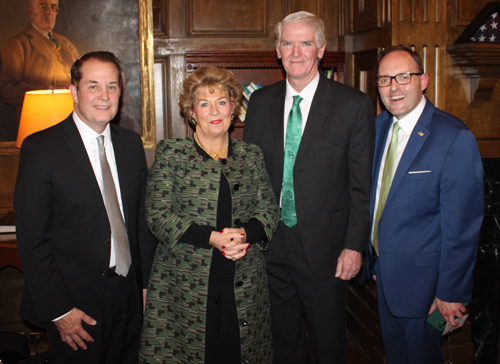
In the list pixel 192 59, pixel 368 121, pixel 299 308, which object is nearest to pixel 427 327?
pixel 299 308

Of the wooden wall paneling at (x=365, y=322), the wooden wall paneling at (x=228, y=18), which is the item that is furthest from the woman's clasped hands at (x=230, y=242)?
the wooden wall paneling at (x=228, y=18)

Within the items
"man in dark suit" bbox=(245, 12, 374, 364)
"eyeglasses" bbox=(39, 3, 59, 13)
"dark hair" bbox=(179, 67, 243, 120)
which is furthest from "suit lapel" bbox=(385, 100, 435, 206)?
"eyeglasses" bbox=(39, 3, 59, 13)

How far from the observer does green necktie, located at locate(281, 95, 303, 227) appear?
229cm

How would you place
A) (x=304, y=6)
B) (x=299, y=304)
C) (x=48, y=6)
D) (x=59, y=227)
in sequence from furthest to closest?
(x=304, y=6) → (x=48, y=6) → (x=299, y=304) → (x=59, y=227)

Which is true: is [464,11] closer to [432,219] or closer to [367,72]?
[367,72]

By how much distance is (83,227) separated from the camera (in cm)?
187

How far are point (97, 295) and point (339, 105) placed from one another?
1581 mm

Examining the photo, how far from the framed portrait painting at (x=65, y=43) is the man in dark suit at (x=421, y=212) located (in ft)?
6.67

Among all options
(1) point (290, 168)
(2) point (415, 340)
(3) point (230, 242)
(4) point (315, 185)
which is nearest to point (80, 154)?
(3) point (230, 242)

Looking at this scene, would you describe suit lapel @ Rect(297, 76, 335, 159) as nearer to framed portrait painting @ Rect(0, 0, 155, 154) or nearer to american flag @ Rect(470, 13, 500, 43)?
american flag @ Rect(470, 13, 500, 43)

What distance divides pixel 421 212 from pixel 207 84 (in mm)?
1255

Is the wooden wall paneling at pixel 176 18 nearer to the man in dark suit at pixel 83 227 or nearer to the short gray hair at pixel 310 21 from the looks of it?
the short gray hair at pixel 310 21

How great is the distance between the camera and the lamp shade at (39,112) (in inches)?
113

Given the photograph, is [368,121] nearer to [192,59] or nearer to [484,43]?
[484,43]
